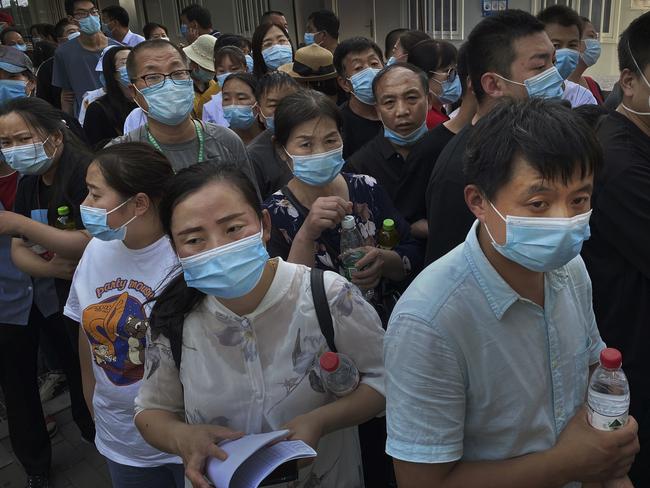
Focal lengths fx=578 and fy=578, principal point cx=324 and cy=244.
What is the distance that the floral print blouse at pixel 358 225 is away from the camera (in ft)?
7.92

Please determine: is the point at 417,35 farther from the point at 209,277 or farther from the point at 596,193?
the point at 209,277

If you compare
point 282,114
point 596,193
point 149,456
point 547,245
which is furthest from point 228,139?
point 547,245

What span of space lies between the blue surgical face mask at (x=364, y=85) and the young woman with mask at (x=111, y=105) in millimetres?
1832

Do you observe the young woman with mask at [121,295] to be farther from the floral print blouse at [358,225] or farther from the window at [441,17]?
the window at [441,17]

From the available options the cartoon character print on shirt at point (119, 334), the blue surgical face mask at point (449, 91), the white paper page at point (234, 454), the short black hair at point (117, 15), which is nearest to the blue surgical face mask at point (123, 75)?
the blue surgical face mask at point (449, 91)

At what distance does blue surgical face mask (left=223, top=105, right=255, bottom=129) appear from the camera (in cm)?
409

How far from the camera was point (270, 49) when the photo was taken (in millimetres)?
5324

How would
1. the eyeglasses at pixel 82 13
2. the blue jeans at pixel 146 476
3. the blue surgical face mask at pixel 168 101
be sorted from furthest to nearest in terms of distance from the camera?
the eyeglasses at pixel 82 13 → the blue surgical face mask at pixel 168 101 → the blue jeans at pixel 146 476

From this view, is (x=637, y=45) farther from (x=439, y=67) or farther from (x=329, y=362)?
(x=439, y=67)

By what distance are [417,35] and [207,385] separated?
13.5 feet

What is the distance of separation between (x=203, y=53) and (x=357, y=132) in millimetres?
2516

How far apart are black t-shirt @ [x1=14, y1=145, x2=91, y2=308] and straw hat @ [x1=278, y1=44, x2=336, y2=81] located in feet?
7.20

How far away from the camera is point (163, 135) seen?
3.21 metres

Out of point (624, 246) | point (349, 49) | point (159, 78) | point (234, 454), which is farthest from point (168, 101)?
point (624, 246)
